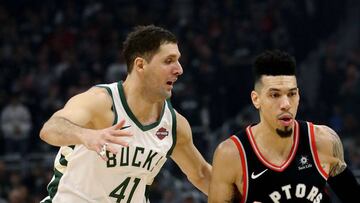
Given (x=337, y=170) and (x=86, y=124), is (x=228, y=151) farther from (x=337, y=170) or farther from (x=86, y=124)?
(x=86, y=124)

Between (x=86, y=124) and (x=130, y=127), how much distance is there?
34cm

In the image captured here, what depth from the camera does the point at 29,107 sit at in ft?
44.8

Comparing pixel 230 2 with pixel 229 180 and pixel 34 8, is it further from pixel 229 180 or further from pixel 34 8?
pixel 229 180

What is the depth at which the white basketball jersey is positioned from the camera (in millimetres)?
5496

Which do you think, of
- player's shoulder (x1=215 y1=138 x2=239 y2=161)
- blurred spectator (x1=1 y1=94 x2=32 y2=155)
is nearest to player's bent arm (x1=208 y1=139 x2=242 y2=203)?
player's shoulder (x1=215 y1=138 x2=239 y2=161)

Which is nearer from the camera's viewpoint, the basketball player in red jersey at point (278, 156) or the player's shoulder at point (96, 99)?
the basketball player in red jersey at point (278, 156)

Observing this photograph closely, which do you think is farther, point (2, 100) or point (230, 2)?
point (230, 2)

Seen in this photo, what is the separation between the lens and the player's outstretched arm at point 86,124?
4.60 metres

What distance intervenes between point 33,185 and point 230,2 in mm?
6641

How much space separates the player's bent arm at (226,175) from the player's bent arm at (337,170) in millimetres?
587

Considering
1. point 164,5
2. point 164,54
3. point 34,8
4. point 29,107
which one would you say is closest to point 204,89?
point 29,107

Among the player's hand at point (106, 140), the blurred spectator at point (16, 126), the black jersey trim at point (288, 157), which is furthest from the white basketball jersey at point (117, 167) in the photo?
the blurred spectator at point (16, 126)

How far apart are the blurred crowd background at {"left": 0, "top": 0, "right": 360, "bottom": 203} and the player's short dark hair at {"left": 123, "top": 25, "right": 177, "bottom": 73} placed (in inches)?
183

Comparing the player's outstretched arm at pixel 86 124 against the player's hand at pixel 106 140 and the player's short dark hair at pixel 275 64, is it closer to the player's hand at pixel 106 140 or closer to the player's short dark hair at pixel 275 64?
the player's hand at pixel 106 140
